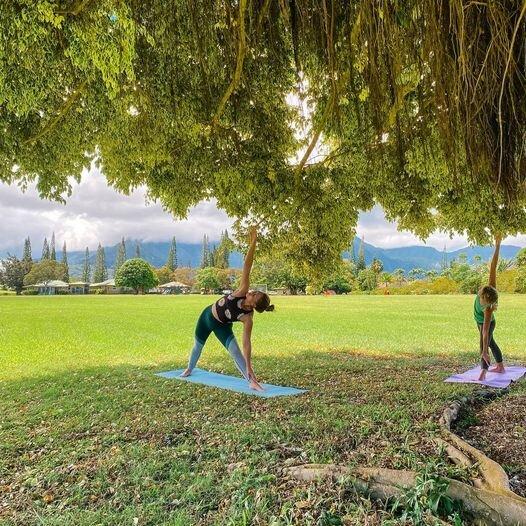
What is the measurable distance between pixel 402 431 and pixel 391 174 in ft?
12.5

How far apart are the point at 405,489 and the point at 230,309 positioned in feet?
13.0

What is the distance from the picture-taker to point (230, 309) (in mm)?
6621

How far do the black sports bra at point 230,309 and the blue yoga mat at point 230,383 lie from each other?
0.96 meters

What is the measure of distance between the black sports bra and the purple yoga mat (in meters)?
3.39

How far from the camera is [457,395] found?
6.01 m

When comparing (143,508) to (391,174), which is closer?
(143,508)

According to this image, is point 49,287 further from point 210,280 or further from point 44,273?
point 210,280

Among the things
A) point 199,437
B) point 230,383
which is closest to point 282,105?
point 230,383

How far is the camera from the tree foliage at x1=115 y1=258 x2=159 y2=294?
80.3m

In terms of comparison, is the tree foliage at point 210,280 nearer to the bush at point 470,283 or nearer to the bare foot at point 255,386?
the bush at point 470,283

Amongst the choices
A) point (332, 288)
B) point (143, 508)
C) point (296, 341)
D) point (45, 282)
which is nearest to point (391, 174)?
point (143, 508)

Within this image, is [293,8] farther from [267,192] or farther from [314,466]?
[267,192]

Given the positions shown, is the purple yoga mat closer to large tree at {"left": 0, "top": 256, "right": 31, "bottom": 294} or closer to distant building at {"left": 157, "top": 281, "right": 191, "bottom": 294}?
distant building at {"left": 157, "top": 281, "right": 191, "bottom": 294}

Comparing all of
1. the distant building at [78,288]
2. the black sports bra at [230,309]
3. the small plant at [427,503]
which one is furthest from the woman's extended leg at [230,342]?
the distant building at [78,288]
